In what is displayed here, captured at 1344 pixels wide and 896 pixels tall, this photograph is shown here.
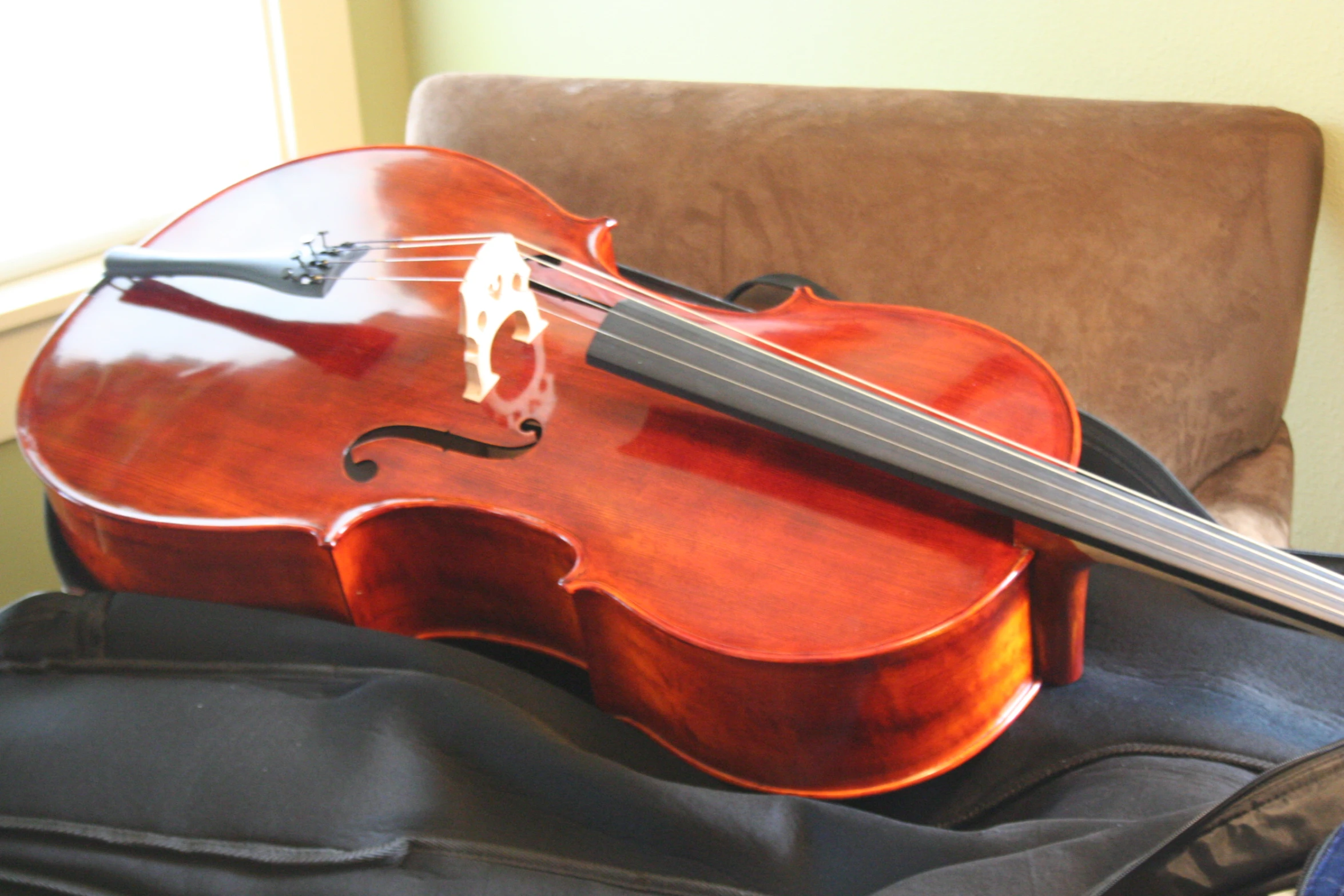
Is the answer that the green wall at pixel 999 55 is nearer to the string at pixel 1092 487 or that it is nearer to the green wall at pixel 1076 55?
the green wall at pixel 1076 55

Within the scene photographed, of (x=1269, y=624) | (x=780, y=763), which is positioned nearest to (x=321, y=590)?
(x=780, y=763)

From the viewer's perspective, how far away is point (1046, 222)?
934mm

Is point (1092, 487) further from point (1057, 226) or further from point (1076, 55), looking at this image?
point (1076, 55)

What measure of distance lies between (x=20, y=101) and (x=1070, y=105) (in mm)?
1380

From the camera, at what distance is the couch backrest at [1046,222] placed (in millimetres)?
922

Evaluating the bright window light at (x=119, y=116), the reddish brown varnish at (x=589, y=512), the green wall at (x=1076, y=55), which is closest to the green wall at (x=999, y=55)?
the green wall at (x=1076, y=55)

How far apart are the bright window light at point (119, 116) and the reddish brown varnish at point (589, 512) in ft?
2.32

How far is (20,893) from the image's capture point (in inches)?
21.4

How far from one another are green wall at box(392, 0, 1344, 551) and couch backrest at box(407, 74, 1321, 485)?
0.10 metres

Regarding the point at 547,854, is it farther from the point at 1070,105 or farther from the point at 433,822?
the point at 1070,105

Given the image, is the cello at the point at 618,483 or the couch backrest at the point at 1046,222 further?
the couch backrest at the point at 1046,222

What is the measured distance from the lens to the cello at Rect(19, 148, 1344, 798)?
63 cm

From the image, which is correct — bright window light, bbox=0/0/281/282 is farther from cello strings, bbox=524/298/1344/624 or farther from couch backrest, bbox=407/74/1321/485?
cello strings, bbox=524/298/1344/624

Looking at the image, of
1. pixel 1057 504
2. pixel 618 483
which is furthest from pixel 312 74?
pixel 1057 504
